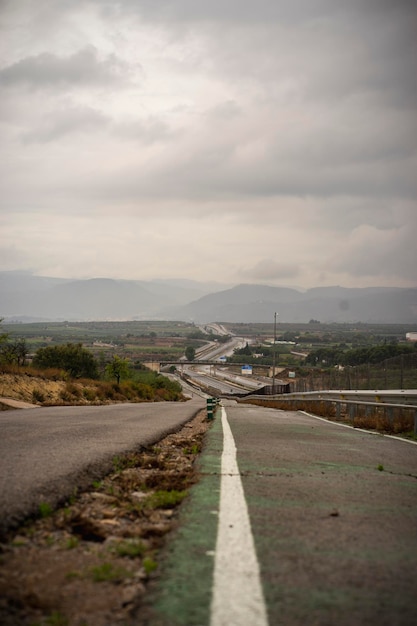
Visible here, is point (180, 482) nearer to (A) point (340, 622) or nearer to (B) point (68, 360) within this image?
(A) point (340, 622)

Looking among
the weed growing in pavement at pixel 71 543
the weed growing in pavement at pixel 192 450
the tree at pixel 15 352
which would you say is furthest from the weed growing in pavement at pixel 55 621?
the tree at pixel 15 352

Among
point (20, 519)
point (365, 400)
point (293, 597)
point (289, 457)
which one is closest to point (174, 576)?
point (293, 597)

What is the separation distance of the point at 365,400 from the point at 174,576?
1679 cm

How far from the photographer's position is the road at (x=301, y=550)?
2.77 m

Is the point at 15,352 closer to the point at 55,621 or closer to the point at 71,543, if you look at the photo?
the point at 71,543

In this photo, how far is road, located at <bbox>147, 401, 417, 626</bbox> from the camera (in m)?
2.77

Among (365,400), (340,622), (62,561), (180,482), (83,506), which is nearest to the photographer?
(340,622)

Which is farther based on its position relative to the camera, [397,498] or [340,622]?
[397,498]

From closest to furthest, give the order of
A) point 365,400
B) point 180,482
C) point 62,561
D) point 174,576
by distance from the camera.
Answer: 1. point 174,576
2. point 62,561
3. point 180,482
4. point 365,400

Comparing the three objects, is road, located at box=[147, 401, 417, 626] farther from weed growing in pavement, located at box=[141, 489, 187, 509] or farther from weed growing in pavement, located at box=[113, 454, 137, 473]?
weed growing in pavement, located at box=[113, 454, 137, 473]

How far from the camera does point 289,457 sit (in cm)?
822

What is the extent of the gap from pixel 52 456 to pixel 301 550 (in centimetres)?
424

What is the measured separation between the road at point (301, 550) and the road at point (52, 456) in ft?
4.16

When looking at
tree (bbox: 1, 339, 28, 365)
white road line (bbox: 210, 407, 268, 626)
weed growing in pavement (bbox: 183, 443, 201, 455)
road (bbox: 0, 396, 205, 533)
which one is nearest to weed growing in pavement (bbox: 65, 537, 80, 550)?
road (bbox: 0, 396, 205, 533)
